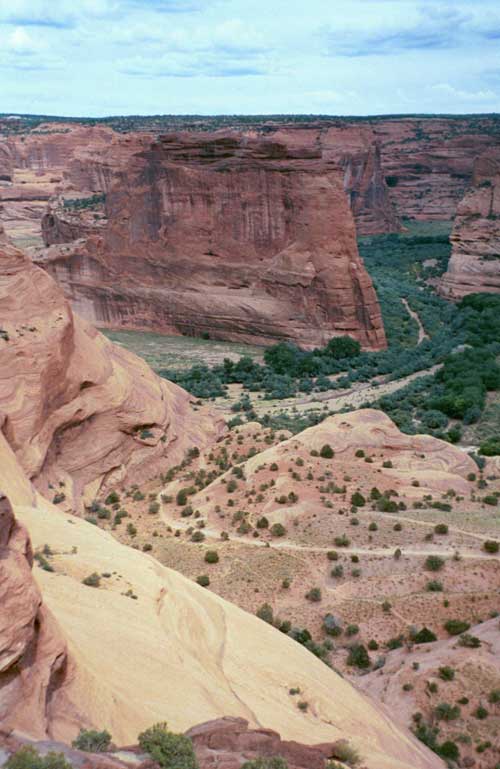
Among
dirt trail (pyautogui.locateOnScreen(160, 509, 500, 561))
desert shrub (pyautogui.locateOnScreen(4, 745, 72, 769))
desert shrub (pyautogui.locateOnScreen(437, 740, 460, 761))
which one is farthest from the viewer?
dirt trail (pyautogui.locateOnScreen(160, 509, 500, 561))

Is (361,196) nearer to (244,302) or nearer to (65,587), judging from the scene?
(244,302)

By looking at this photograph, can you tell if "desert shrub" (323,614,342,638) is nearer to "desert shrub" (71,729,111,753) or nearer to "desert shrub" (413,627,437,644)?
"desert shrub" (413,627,437,644)

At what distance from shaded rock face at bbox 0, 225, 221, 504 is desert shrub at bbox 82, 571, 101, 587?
30.6 ft

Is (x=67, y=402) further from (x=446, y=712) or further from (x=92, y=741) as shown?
(x=92, y=741)

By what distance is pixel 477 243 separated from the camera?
65.8 meters

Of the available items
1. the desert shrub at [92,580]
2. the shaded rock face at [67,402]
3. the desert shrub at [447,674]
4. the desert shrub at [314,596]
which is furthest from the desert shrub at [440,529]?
the desert shrub at [92,580]

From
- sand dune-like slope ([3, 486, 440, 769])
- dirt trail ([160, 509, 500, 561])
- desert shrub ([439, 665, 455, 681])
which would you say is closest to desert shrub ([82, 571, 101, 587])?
sand dune-like slope ([3, 486, 440, 769])

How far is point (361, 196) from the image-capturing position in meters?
97.6

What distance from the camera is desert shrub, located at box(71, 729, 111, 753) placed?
8.35 meters

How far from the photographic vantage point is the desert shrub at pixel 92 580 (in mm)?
13891

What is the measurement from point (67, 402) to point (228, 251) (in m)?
27.0

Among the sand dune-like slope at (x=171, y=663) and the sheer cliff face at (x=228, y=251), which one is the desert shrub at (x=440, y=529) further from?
the sheer cliff face at (x=228, y=251)

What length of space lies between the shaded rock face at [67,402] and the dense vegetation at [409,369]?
342 inches

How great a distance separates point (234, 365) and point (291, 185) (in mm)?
11236
